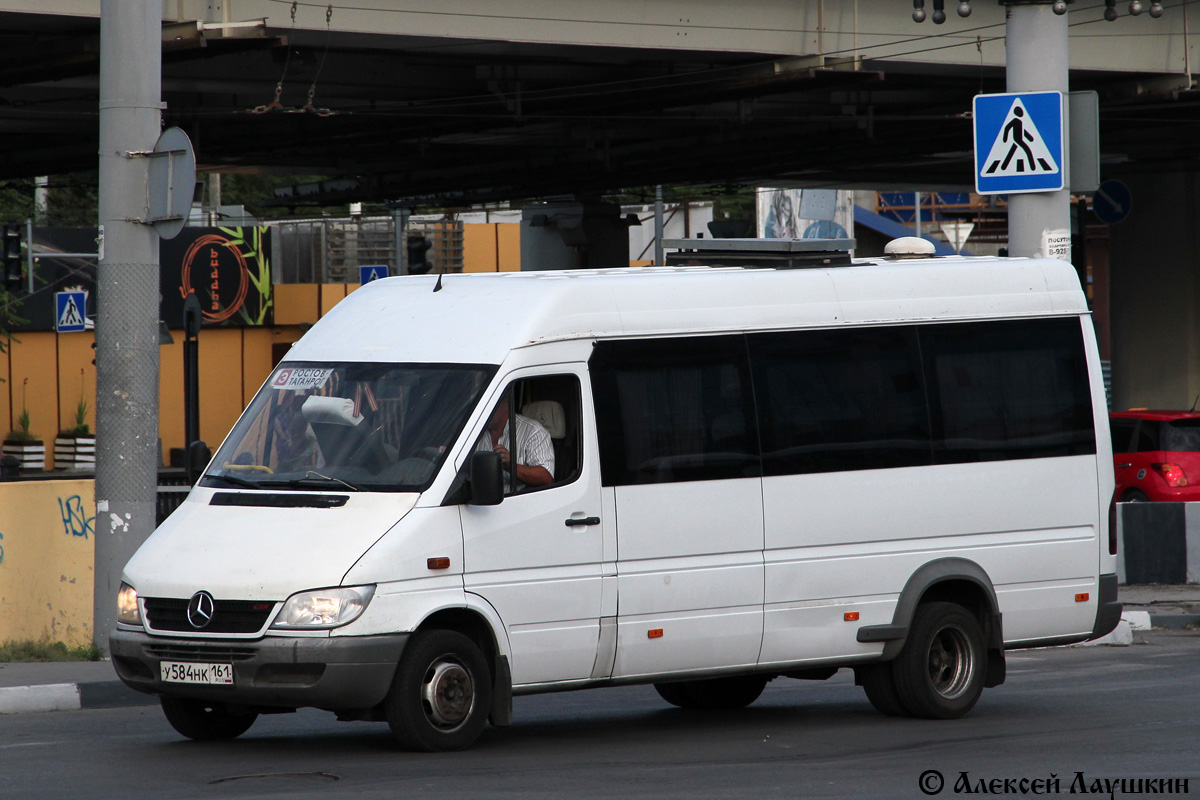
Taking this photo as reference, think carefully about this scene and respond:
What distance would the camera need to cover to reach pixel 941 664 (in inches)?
404

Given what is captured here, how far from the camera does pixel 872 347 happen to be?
10.1 meters

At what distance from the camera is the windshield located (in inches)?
341

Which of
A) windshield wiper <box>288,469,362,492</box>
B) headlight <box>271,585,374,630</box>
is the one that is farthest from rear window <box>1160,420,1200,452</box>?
headlight <box>271,585,374,630</box>

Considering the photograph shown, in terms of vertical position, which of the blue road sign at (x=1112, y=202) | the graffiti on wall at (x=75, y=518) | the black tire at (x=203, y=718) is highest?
the blue road sign at (x=1112, y=202)

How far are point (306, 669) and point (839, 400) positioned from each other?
137 inches

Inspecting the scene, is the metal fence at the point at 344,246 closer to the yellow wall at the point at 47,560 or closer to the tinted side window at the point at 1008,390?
the yellow wall at the point at 47,560

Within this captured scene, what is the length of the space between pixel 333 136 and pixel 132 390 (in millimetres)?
16406

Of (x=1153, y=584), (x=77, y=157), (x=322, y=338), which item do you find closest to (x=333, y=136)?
(x=77, y=157)

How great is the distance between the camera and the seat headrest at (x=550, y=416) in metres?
9.04

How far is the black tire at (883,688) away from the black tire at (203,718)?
3.52 m

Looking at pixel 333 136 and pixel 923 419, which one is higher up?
pixel 333 136

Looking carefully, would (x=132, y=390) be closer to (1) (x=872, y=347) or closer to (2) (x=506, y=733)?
(2) (x=506, y=733)

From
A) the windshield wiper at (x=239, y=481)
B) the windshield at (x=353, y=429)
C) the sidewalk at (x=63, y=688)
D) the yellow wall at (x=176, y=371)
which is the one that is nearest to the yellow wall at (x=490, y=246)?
the yellow wall at (x=176, y=371)

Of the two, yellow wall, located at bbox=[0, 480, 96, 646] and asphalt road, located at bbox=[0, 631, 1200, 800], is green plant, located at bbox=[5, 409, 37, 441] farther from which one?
asphalt road, located at bbox=[0, 631, 1200, 800]
